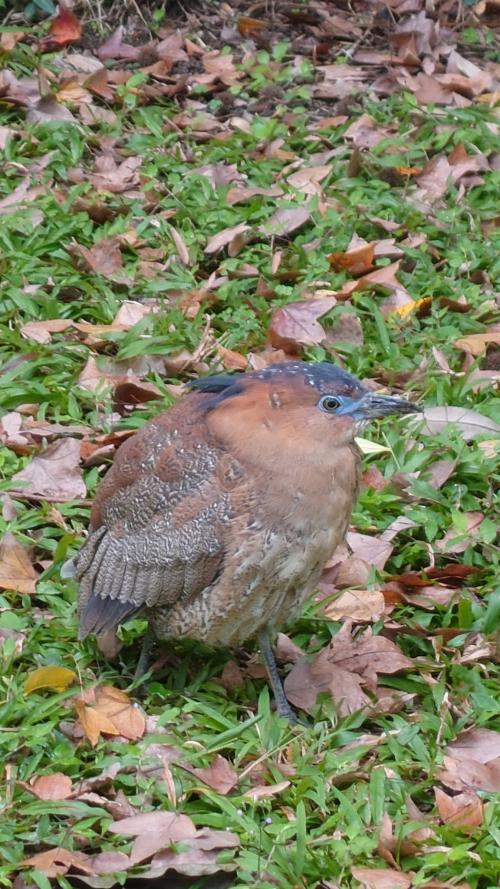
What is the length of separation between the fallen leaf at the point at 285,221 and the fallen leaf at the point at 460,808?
12.4 ft

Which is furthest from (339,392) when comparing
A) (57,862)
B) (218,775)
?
(57,862)

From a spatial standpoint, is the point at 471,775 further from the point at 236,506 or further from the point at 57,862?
the point at 57,862

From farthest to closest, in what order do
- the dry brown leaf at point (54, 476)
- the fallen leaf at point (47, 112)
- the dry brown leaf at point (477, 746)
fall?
the fallen leaf at point (47, 112)
the dry brown leaf at point (54, 476)
the dry brown leaf at point (477, 746)

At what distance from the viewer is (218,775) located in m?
4.45

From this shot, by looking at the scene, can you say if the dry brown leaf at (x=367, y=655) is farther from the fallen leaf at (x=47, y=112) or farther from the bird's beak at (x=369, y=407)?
the fallen leaf at (x=47, y=112)

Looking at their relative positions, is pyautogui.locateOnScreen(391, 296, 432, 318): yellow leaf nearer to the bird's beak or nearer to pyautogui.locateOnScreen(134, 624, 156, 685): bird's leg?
the bird's beak

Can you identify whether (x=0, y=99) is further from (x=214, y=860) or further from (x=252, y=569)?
(x=214, y=860)

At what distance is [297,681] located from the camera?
196 inches

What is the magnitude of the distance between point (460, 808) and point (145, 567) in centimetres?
131

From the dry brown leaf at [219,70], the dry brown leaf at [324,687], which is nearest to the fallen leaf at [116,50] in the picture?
the dry brown leaf at [219,70]

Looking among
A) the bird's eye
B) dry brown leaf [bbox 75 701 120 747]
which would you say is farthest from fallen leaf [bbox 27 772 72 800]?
the bird's eye

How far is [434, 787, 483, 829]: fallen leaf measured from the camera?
13.9ft

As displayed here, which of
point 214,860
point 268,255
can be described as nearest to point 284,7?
point 268,255

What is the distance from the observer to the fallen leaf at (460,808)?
13.9 feet
